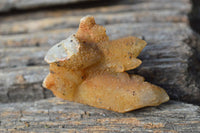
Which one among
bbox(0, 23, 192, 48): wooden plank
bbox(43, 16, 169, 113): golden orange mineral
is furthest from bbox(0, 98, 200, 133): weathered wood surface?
bbox(0, 23, 192, 48): wooden plank

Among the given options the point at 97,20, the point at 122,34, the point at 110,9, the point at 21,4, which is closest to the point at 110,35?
the point at 122,34

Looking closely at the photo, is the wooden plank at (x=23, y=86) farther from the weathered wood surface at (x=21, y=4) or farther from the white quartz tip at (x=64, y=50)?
the weathered wood surface at (x=21, y=4)

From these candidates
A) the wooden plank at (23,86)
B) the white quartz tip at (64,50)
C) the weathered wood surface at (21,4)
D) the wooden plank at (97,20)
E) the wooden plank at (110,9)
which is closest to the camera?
the white quartz tip at (64,50)

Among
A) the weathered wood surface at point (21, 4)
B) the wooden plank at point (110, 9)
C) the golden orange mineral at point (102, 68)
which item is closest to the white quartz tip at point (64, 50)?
the golden orange mineral at point (102, 68)

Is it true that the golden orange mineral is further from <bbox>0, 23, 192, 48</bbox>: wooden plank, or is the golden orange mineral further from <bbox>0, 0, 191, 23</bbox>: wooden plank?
<bbox>0, 0, 191, 23</bbox>: wooden plank

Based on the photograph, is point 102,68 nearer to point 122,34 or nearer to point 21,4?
point 122,34

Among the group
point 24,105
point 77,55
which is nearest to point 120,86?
point 77,55
